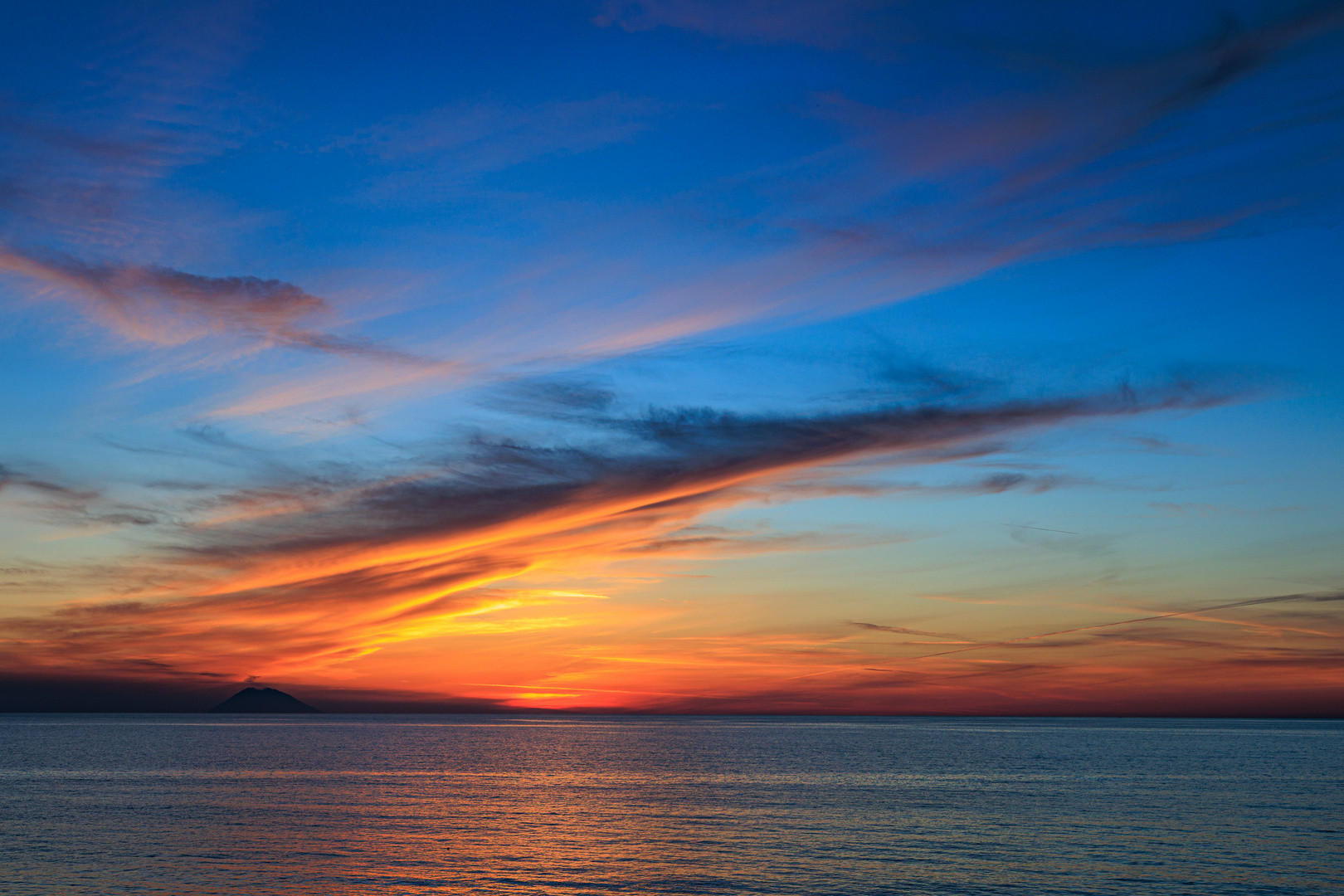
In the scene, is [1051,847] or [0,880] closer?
[0,880]

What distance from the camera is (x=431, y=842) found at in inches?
2093

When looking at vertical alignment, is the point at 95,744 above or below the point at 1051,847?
below

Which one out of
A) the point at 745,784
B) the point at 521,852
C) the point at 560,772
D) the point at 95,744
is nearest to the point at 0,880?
the point at 521,852

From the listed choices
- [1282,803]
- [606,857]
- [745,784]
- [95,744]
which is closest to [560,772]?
[745,784]

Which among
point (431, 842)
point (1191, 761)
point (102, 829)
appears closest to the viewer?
point (431, 842)

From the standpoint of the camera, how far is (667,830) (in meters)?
58.7

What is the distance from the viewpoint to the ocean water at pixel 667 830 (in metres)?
43.0

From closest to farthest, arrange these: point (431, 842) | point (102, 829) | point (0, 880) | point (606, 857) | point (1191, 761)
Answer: point (0, 880) < point (606, 857) < point (431, 842) < point (102, 829) < point (1191, 761)

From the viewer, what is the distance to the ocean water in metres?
43.0

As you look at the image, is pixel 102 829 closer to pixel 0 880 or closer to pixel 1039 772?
pixel 0 880

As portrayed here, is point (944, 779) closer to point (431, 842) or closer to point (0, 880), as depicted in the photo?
point (431, 842)

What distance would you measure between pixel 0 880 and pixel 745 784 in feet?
210

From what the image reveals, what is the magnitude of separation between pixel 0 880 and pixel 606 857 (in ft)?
90.3

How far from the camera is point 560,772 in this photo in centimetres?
10944
